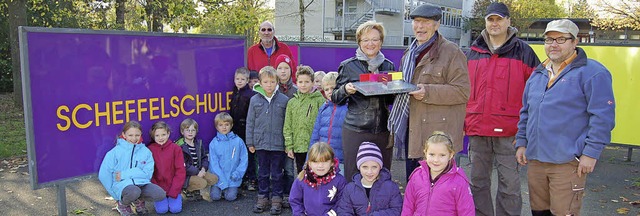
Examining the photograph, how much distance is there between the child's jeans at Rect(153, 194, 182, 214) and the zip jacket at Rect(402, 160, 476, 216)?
2737 mm

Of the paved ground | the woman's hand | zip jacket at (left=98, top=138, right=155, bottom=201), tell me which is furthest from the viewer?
the paved ground

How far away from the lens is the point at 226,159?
597 centimetres

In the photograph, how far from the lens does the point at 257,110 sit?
18.1ft

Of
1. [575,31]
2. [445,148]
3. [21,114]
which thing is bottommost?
[21,114]

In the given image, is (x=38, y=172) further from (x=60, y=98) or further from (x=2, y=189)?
(x=2, y=189)

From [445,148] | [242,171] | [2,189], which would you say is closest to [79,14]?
[2,189]

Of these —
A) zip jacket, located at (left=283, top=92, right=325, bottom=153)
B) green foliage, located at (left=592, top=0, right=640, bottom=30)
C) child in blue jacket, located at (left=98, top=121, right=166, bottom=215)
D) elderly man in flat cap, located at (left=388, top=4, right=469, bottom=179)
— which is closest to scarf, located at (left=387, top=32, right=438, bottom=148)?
elderly man in flat cap, located at (left=388, top=4, right=469, bottom=179)

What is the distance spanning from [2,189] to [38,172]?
7.15 ft

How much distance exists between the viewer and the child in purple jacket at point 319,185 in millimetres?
4438

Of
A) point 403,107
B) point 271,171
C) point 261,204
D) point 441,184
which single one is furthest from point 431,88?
point 261,204

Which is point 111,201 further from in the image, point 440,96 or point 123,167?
point 440,96

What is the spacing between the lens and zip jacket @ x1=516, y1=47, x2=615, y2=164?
343 centimetres

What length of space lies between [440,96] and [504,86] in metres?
0.87

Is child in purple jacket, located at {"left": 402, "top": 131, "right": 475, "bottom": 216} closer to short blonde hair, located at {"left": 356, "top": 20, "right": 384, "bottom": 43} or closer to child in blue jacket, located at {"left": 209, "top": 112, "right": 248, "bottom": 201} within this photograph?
short blonde hair, located at {"left": 356, "top": 20, "right": 384, "bottom": 43}
